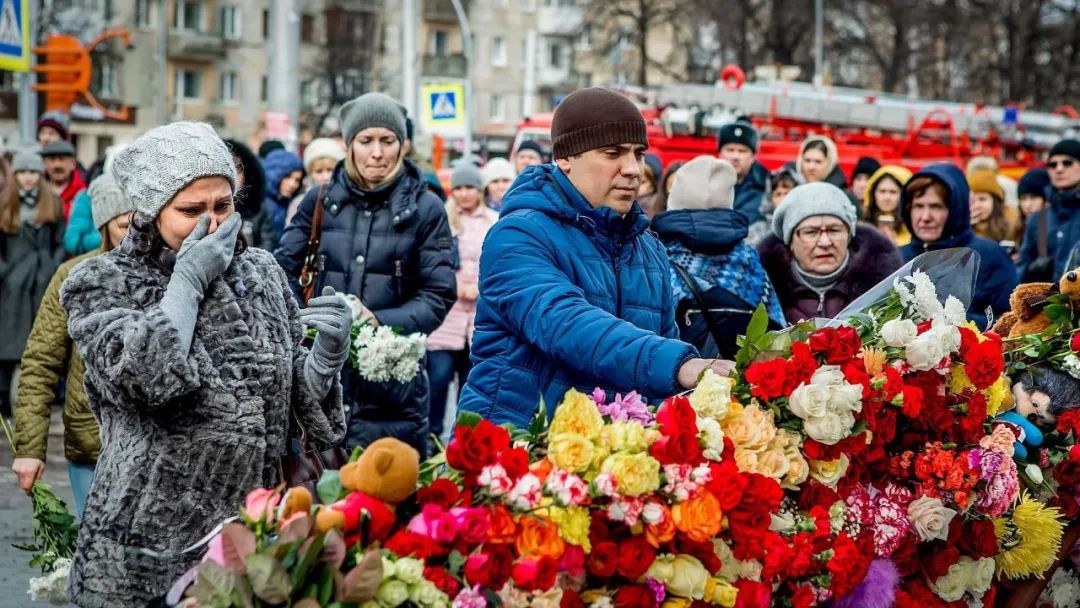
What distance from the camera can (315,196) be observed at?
7363 mm

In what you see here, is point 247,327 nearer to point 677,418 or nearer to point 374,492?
point 374,492

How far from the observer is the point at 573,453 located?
11.4 ft

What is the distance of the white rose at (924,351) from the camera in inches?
165

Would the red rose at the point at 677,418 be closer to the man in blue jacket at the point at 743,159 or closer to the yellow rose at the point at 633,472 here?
the yellow rose at the point at 633,472

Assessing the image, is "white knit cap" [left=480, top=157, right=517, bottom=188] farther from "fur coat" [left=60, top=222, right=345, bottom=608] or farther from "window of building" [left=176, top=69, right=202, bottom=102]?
"window of building" [left=176, top=69, right=202, bottom=102]

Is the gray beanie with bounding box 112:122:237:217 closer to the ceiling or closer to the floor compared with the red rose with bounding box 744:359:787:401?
closer to the ceiling

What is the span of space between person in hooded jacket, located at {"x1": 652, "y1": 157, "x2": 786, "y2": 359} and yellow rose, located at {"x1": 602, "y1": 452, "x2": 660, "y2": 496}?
262 cm

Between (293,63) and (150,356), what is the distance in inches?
981

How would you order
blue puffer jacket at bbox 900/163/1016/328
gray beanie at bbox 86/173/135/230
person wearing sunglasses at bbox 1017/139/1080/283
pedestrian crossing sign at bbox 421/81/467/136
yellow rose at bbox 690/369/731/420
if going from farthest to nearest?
pedestrian crossing sign at bbox 421/81/467/136 < person wearing sunglasses at bbox 1017/139/1080/283 < blue puffer jacket at bbox 900/163/1016/328 < gray beanie at bbox 86/173/135/230 < yellow rose at bbox 690/369/731/420

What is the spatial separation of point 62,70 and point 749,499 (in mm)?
13260

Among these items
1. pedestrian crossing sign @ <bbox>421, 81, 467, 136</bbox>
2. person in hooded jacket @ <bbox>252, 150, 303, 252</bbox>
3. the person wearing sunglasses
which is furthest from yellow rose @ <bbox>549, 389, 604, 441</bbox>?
pedestrian crossing sign @ <bbox>421, 81, 467, 136</bbox>

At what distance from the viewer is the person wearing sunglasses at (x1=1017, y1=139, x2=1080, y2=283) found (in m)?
11.4

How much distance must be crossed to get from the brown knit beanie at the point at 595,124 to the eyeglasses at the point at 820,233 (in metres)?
2.33

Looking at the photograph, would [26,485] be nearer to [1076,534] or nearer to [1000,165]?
[1076,534]
